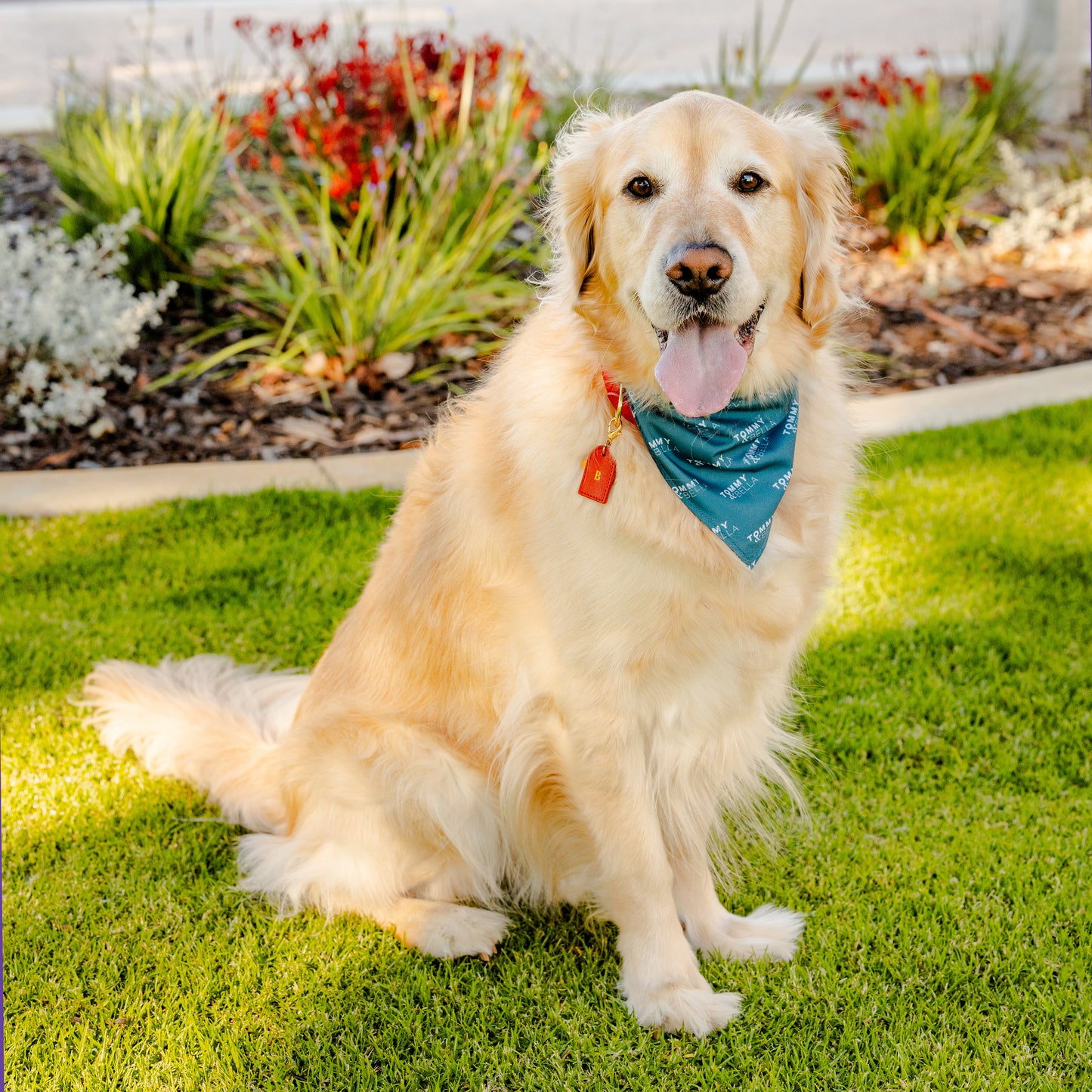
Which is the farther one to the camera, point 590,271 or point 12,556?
point 12,556

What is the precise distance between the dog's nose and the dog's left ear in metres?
0.34

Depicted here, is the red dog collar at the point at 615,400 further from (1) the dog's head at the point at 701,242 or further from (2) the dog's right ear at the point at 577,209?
(2) the dog's right ear at the point at 577,209

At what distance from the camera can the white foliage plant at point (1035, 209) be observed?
6.73 metres

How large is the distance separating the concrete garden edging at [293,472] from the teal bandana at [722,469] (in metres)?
2.12

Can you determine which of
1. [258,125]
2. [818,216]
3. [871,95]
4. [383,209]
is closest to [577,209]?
[818,216]

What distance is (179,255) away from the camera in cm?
583

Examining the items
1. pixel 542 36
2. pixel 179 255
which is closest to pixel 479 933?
Answer: pixel 179 255

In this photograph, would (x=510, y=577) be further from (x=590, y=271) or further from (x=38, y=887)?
(x=38, y=887)

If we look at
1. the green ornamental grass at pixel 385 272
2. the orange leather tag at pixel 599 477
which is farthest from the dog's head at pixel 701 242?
the green ornamental grass at pixel 385 272

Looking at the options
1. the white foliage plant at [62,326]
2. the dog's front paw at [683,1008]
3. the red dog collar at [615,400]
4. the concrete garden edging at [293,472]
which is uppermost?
the red dog collar at [615,400]

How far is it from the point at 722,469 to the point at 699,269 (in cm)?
43

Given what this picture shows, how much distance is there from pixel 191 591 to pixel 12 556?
738 millimetres

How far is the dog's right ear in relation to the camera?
8.04 ft

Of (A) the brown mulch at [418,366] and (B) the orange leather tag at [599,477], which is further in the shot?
(A) the brown mulch at [418,366]
